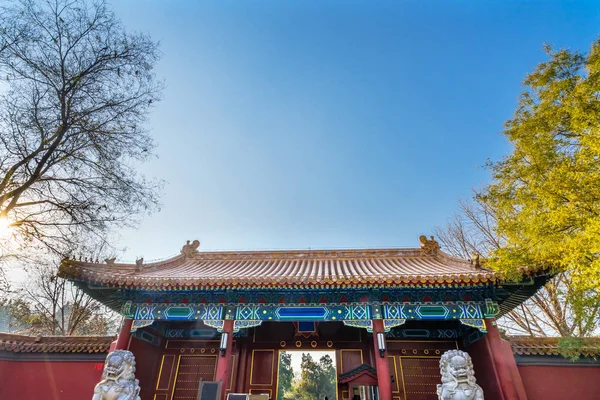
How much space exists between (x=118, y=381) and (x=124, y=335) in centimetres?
211

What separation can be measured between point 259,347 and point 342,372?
2470 mm

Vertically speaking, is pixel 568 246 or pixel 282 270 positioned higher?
pixel 282 270

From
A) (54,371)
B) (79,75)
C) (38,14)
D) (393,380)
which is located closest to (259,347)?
(393,380)

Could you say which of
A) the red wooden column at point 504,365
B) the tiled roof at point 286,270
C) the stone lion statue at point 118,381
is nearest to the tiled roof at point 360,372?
the tiled roof at point 286,270

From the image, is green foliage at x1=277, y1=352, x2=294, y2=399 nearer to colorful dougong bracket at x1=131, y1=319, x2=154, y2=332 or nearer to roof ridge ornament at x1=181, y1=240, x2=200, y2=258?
roof ridge ornament at x1=181, y1=240, x2=200, y2=258

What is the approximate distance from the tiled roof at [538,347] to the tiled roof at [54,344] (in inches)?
385

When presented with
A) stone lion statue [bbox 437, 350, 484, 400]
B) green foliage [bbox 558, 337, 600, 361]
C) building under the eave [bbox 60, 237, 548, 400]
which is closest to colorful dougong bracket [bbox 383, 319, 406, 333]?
building under the eave [bbox 60, 237, 548, 400]

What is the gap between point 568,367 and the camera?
666cm

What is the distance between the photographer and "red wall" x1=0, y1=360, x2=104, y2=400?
7426mm

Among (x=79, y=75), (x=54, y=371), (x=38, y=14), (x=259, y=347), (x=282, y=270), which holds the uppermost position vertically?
(x=38, y=14)

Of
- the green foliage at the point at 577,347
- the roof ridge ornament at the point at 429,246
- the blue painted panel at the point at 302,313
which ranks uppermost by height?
the roof ridge ornament at the point at 429,246

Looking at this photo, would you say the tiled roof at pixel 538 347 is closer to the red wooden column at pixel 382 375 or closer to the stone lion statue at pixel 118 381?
the red wooden column at pixel 382 375

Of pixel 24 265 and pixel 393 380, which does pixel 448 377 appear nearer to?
pixel 393 380

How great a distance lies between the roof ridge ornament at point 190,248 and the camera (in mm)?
11095
